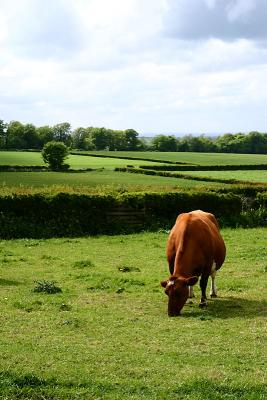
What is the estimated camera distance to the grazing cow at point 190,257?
14.2 m

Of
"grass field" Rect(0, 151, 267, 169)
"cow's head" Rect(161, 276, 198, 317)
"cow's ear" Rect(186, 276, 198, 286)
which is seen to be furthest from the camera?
"grass field" Rect(0, 151, 267, 169)

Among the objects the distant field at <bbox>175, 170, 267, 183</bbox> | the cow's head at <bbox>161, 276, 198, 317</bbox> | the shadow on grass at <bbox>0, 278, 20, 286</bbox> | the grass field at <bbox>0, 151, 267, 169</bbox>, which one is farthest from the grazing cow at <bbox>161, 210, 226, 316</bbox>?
the grass field at <bbox>0, 151, 267, 169</bbox>

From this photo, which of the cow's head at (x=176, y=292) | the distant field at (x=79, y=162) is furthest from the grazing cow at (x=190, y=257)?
the distant field at (x=79, y=162)

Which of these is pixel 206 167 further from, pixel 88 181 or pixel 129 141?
pixel 129 141

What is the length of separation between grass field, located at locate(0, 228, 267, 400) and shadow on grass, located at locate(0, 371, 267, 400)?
2cm

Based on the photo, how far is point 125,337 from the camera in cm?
1209

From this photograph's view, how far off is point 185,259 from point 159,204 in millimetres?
21225

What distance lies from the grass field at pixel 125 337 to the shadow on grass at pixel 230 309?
0.09 ft

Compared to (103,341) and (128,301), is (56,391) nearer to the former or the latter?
(103,341)

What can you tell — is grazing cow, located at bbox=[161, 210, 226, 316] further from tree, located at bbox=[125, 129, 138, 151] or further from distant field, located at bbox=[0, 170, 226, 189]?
tree, located at bbox=[125, 129, 138, 151]

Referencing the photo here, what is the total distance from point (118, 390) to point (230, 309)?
6739mm

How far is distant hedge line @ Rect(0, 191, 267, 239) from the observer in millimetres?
32634

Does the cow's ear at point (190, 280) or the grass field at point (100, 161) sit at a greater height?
the grass field at point (100, 161)

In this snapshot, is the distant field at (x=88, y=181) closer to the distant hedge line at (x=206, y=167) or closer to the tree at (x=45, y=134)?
the distant hedge line at (x=206, y=167)
